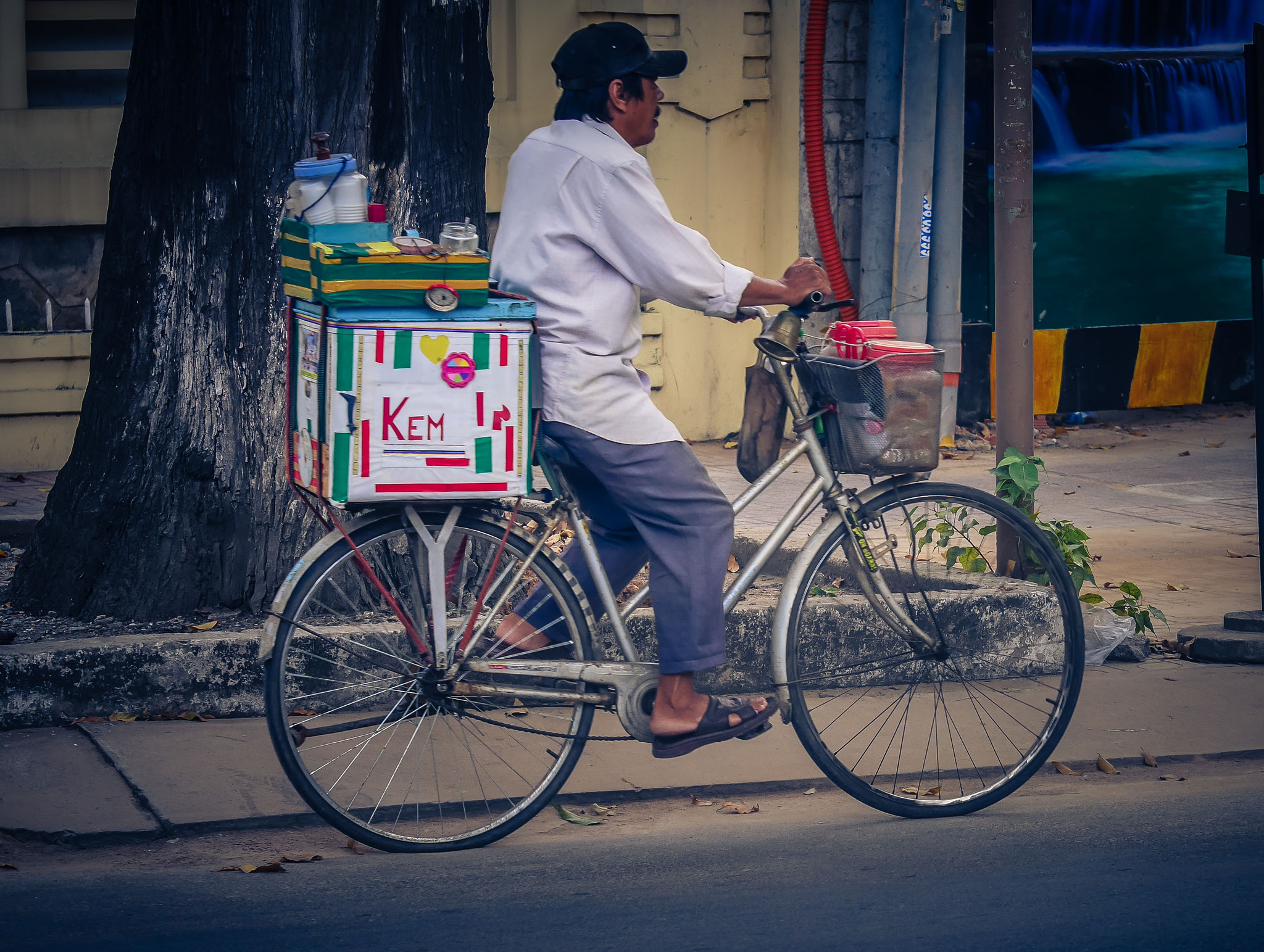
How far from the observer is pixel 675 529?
374cm

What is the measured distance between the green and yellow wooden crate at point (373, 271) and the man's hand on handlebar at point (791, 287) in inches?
25.8

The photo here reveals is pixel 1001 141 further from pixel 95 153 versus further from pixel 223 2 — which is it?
pixel 95 153

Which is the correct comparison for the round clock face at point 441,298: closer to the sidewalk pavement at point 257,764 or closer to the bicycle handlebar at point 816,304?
the bicycle handlebar at point 816,304

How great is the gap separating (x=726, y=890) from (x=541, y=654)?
0.76 m

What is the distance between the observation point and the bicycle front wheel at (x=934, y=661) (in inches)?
159

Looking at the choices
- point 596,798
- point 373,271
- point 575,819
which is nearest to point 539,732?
point 575,819

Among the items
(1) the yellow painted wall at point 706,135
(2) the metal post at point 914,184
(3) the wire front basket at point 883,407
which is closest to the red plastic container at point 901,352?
(3) the wire front basket at point 883,407

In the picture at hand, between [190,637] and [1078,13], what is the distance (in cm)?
894

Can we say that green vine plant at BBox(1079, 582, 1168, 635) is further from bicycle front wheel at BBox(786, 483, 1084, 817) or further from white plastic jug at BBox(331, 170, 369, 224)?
white plastic jug at BBox(331, 170, 369, 224)

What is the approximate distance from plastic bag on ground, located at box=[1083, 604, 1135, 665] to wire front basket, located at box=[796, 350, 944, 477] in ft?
6.49

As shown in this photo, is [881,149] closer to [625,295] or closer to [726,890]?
[625,295]

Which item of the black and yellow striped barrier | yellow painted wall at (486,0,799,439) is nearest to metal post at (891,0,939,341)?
yellow painted wall at (486,0,799,439)

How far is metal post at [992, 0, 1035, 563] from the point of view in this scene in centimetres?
568

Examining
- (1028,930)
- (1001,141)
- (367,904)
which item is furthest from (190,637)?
(1001,141)
